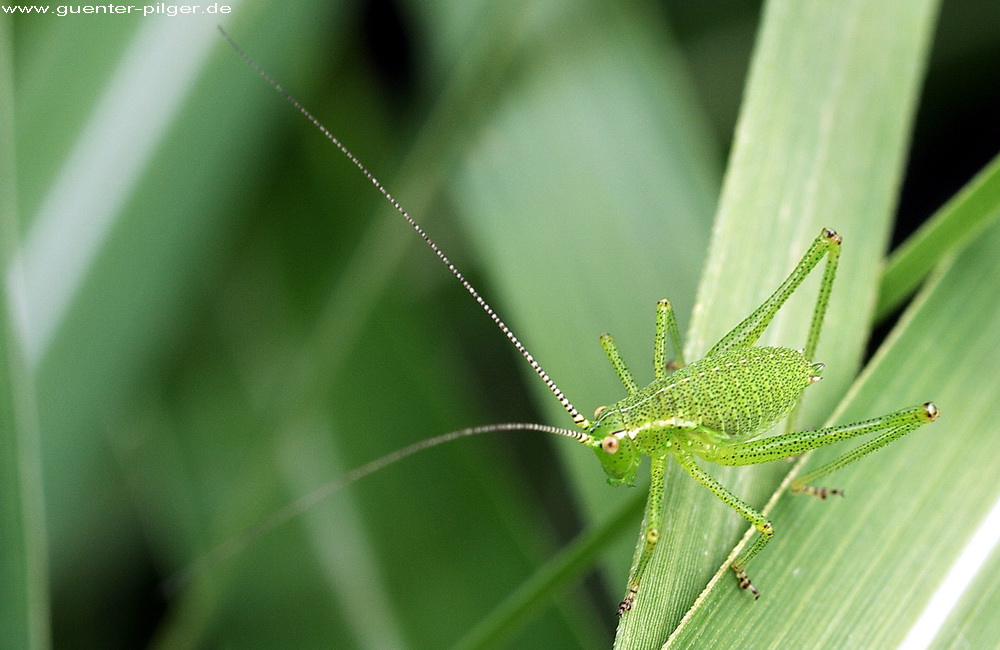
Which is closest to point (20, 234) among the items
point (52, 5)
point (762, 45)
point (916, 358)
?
point (52, 5)

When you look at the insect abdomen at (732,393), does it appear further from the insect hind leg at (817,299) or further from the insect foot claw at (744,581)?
the insect foot claw at (744,581)

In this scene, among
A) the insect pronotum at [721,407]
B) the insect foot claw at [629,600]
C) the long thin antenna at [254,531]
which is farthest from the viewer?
the long thin antenna at [254,531]

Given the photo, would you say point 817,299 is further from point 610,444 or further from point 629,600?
point 629,600

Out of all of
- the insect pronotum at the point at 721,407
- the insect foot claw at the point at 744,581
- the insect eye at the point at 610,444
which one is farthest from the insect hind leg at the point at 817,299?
the insect foot claw at the point at 744,581

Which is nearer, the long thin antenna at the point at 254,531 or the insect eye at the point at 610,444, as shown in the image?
the insect eye at the point at 610,444

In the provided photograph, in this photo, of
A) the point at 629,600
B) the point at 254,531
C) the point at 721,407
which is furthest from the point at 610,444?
the point at 254,531

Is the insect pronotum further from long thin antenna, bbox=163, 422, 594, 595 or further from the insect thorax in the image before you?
long thin antenna, bbox=163, 422, 594, 595

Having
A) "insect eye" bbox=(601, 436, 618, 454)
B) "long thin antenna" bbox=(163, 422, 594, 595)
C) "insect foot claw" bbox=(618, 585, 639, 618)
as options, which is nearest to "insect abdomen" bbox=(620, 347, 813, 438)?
"insect eye" bbox=(601, 436, 618, 454)
